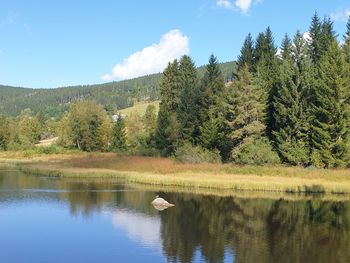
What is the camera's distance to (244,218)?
39.2 metres

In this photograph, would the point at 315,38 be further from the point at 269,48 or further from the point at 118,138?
the point at 118,138

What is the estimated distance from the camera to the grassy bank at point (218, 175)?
52094 millimetres

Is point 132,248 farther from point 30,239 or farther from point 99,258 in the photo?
point 30,239

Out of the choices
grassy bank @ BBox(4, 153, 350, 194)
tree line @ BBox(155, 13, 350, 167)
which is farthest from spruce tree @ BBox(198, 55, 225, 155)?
grassy bank @ BBox(4, 153, 350, 194)

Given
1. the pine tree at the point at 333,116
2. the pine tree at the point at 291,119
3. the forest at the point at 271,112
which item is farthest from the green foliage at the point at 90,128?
the pine tree at the point at 333,116

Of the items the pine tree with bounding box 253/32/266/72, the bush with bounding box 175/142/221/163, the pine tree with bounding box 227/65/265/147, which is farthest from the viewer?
the pine tree with bounding box 253/32/266/72

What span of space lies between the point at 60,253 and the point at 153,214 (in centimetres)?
1298

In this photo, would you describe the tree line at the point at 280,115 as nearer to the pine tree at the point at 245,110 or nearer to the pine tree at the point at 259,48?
the pine tree at the point at 245,110

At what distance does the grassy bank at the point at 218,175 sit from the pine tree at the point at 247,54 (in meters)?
34.2

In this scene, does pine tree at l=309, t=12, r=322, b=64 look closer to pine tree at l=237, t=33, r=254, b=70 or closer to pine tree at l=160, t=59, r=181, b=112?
pine tree at l=237, t=33, r=254, b=70

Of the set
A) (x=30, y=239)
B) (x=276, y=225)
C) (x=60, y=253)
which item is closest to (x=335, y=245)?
(x=276, y=225)

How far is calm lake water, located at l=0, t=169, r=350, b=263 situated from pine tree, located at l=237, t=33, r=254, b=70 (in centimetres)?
5042

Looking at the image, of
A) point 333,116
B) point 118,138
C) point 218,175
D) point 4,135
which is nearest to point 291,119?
point 333,116

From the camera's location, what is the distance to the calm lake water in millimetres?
27531
